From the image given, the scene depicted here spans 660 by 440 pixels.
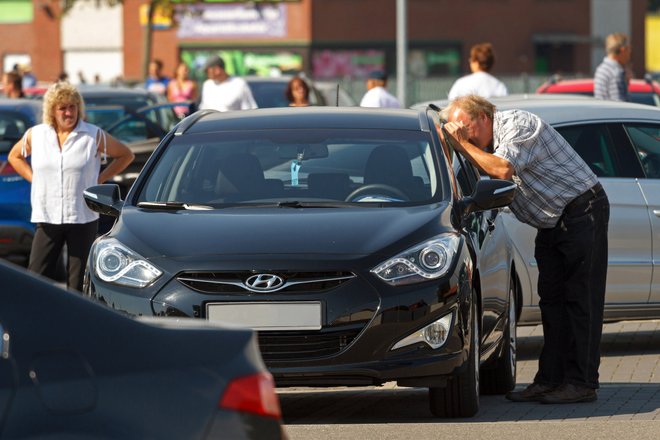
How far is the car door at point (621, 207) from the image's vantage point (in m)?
10.3

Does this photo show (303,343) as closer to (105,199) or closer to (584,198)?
(105,199)

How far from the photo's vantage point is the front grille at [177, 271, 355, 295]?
7242 millimetres

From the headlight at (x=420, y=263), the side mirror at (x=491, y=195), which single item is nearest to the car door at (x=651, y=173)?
the side mirror at (x=491, y=195)

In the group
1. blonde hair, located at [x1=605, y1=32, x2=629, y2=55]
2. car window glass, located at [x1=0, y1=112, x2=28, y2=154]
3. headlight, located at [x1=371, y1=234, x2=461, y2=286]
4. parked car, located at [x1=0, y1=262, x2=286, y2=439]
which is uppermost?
blonde hair, located at [x1=605, y1=32, x2=629, y2=55]

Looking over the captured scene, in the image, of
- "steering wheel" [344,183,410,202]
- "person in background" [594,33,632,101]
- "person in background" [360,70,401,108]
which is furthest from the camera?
"person in background" [360,70,401,108]

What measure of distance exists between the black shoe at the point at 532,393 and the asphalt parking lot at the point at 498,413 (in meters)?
0.04

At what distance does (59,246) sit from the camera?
1062 centimetres

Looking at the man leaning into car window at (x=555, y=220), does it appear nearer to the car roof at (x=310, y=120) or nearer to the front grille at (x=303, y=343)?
the car roof at (x=310, y=120)

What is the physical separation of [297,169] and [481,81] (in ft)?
25.3

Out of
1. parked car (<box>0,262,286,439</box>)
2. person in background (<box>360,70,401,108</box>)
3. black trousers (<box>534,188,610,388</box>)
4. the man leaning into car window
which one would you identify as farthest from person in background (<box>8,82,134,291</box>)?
person in background (<box>360,70,401,108</box>)

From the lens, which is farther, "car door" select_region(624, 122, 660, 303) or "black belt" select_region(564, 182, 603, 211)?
"car door" select_region(624, 122, 660, 303)

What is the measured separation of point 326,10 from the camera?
57.2 m

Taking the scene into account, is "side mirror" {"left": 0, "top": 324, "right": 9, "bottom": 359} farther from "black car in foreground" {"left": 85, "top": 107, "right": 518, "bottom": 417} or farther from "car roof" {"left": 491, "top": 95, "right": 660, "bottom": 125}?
"car roof" {"left": 491, "top": 95, "right": 660, "bottom": 125}

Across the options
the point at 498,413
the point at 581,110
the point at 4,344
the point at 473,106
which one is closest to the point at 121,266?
the point at 473,106
